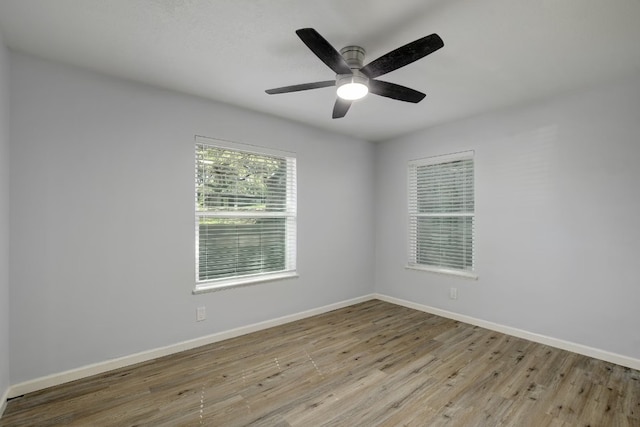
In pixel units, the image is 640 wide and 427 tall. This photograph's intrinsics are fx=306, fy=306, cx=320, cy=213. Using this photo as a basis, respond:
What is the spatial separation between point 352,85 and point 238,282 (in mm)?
2343

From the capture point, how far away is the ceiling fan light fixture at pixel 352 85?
2.05 meters

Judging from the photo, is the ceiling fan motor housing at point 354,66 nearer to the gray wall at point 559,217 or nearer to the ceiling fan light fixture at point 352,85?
the ceiling fan light fixture at point 352,85

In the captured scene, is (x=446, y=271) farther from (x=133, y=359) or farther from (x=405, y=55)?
(x=133, y=359)

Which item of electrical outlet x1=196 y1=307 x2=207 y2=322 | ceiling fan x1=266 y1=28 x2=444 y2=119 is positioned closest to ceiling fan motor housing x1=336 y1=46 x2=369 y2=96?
ceiling fan x1=266 y1=28 x2=444 y2=119

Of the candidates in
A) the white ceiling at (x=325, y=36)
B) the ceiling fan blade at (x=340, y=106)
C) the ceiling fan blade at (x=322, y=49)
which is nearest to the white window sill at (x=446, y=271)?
the white ceiling at (x=325, y=36)

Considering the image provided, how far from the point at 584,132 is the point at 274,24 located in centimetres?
299

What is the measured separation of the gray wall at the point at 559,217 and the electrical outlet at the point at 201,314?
2.88 meters

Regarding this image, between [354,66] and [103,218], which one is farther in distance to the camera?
[103,218]

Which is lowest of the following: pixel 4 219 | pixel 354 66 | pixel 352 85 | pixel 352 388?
pixel 352 388

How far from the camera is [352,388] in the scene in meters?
2.32

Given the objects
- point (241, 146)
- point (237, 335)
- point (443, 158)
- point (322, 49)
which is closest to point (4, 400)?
point (237, 335)

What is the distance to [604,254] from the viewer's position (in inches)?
109

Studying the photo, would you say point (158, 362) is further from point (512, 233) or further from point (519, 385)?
point (512, 233)

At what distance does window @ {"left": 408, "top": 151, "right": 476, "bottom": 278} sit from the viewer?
3826 mm
